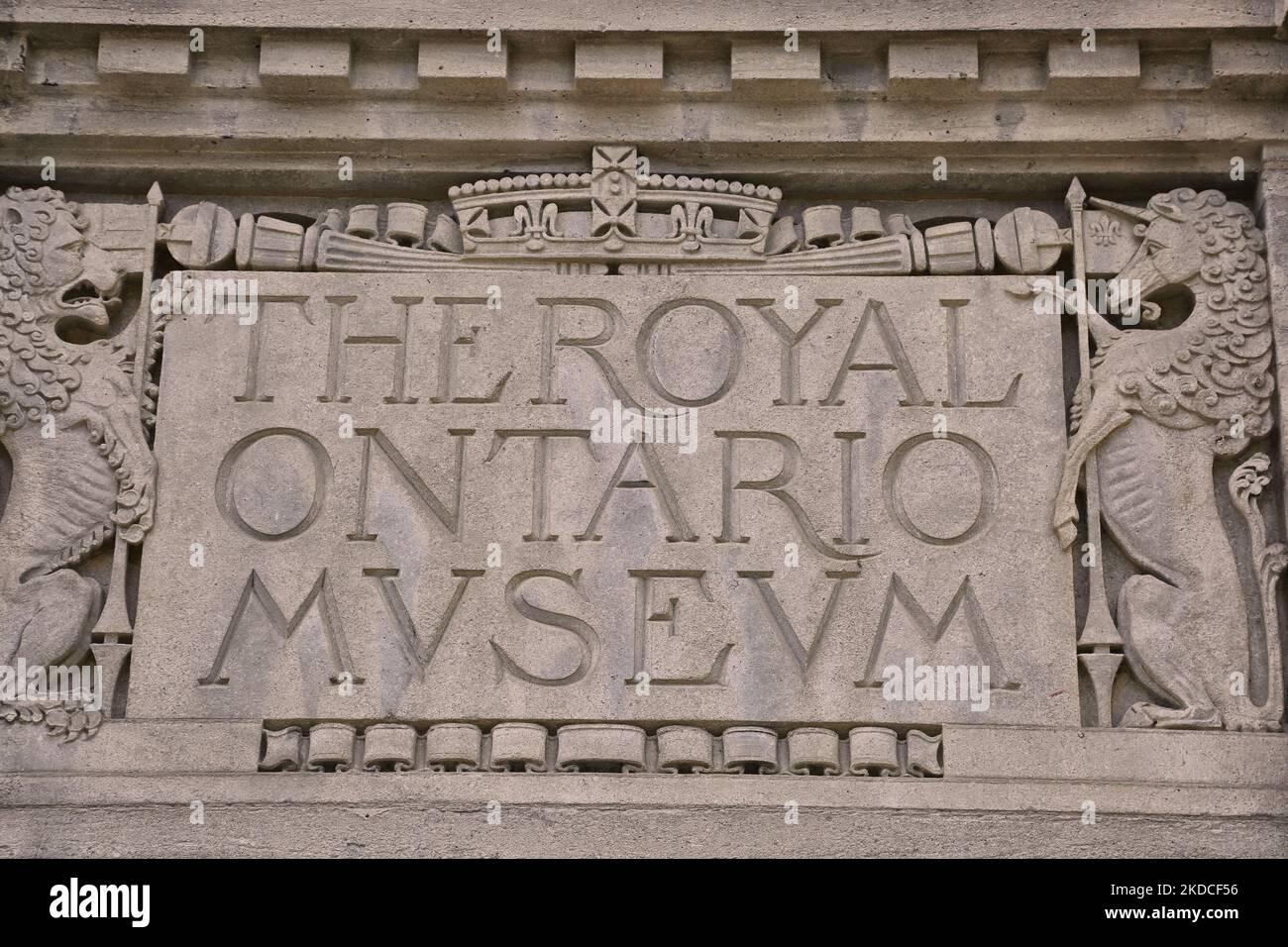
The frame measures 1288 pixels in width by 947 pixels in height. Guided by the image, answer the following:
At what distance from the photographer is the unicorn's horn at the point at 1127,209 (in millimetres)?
8406

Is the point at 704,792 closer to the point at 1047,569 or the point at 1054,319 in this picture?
the point at 1047,569

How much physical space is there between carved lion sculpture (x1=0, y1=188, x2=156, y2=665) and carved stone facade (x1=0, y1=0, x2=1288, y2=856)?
2cm

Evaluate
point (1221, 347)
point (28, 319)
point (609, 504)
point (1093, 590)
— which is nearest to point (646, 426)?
point (609, 504)

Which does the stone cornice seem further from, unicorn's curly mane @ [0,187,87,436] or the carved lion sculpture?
the carved lion sculpture

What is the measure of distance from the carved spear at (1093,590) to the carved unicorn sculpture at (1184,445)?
0.12 ft

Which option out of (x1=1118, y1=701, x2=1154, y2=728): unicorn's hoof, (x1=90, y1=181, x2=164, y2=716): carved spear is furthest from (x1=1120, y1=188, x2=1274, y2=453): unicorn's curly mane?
(x1=90, y1=181, x2=164, y2=716): carved spear

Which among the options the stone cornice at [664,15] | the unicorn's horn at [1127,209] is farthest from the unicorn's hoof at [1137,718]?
the stone cornice at [664,15]

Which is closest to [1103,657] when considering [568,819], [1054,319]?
[1054,319]

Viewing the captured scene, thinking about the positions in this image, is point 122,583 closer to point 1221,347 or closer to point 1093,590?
point 1093,590

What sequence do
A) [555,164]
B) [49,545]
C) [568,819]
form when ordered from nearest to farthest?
[568,819]
[49,545]
[555,164]

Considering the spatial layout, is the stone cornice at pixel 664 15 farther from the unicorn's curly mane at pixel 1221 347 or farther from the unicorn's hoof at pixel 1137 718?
the unicorn's hoof at pixel 1137 718

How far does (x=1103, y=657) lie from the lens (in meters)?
7.82

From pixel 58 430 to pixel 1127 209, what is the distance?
4252mm

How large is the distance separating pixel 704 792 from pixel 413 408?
1862 mm
